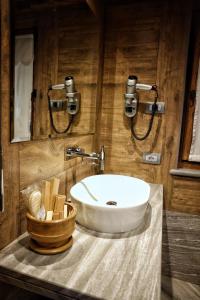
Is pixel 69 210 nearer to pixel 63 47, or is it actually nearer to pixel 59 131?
pixel 59 131

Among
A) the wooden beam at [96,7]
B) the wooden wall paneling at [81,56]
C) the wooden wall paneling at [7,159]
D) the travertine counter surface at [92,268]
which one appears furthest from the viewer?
the wooden beam at [96,7]

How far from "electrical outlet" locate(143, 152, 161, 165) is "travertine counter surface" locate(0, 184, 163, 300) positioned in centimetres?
74

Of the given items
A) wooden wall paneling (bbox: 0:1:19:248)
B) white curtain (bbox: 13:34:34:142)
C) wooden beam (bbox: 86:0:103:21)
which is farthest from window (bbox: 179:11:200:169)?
wooden wall paneling (bbox: 0:1:19:248)

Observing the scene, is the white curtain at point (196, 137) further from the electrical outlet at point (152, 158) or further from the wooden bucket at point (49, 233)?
the wooden bucket at point (49, 233)

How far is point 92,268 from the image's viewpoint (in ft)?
2.16

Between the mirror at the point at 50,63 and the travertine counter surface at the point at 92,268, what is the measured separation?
0.41 metres

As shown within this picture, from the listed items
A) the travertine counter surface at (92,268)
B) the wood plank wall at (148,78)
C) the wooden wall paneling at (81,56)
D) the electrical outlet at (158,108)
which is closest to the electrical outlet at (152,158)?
the wood plank wall at (148,78)

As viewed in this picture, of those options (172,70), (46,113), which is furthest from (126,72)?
(46,113)

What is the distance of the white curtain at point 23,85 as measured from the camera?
30.5 inches

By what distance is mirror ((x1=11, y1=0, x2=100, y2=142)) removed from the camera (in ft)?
2.58

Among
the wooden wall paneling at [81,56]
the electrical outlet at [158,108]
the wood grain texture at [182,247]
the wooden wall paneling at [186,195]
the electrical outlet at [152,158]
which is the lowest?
the wood grain texture at [182,247]

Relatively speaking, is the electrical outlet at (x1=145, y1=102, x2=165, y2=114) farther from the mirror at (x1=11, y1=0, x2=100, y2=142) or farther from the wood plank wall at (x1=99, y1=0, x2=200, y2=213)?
the mirror at (x1=11, y1=0, x2=100, y2=142)

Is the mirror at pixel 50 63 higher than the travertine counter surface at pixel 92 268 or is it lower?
higher

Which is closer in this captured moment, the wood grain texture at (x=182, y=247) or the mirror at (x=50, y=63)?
the mirror at (x=50, y=63)
